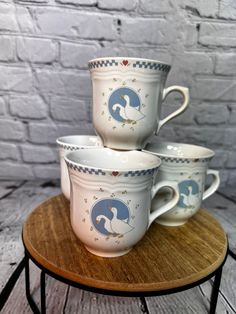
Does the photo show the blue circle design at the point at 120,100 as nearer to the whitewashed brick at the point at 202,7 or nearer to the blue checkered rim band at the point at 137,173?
the blue checkered rim band at the point at 137,173

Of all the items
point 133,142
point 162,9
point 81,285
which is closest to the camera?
point 81,285

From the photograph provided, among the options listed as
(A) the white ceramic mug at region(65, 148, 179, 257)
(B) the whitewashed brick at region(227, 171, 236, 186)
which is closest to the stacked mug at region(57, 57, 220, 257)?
(A) the white ceramic mug at region(65, 148, 179, 257)

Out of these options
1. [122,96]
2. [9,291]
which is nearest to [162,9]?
[122,96]

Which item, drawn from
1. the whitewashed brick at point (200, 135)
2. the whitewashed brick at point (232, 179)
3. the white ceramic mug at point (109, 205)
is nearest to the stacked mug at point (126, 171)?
the white ceramic mug at point (109, 205)

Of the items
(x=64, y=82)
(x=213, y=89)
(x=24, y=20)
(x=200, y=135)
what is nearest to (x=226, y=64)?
(x=213, y=89)

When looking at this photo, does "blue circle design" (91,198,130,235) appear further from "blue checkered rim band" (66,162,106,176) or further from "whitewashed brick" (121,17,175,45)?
"whitewashed brick" (121,17,175,45)

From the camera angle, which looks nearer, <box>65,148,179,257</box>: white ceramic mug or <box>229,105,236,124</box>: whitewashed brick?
<box>65,148,179,257</box>: white ceramic mug

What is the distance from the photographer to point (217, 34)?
0.75m

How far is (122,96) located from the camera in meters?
0.38

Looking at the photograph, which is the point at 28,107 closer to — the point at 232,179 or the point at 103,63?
the point at 103,63

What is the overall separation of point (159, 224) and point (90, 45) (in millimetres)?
507

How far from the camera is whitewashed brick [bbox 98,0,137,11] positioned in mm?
711

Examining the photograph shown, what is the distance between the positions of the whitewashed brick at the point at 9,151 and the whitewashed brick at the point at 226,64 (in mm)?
594

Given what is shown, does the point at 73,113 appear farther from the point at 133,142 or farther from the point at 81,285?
the point at 81,285
